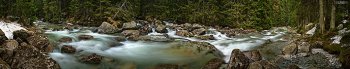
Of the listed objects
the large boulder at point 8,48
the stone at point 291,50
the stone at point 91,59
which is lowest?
the stone at point 291,50

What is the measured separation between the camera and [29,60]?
16359 millimetres

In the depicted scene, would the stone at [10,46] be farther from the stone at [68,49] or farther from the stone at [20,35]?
the stone at [68,49]

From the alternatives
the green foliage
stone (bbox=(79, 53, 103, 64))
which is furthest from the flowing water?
the green foliage

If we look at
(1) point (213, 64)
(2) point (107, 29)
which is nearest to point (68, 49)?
(1) point (213, 64)

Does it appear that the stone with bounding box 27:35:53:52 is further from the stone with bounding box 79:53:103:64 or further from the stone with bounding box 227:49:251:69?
the stone with bounding box 227:49:251:69

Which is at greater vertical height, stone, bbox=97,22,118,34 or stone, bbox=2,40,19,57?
stone, bbox=2,40,19,57

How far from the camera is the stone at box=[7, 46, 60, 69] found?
635 inches

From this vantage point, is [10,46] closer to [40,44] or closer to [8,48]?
[8,48]

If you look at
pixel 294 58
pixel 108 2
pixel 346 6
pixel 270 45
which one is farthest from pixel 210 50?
pixel 108 2

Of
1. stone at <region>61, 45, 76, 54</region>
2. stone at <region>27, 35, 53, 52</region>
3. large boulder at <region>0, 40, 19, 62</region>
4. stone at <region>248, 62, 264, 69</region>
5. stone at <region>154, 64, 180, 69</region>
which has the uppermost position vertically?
large boulder at <region>0, 40, 19, 62</region>

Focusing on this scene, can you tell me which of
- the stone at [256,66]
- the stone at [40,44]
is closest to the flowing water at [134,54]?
the stone at [40,44]

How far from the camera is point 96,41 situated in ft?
85.2

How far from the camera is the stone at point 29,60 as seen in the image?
16.1m

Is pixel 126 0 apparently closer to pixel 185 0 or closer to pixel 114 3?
pixel 114 3
